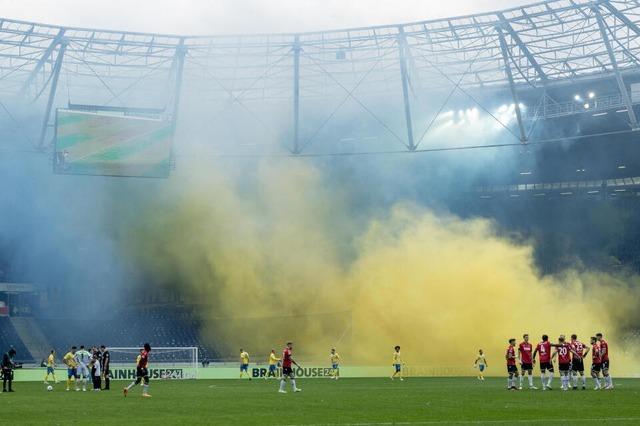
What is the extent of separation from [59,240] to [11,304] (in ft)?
21.5

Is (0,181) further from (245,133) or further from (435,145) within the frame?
(435,145)

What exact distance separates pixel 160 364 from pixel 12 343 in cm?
1709

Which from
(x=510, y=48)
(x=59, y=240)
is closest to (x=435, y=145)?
(x=510, y=48)

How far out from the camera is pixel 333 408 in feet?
71.2

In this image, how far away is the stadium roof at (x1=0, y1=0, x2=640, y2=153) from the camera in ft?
144

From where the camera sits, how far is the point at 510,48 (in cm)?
4662

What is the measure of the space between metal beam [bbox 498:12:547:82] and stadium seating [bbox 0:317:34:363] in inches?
1377

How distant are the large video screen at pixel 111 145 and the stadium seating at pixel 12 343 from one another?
20394 mm

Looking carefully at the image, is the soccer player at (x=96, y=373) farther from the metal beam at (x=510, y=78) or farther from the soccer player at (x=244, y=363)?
the metal beam at (x=510, y=78)

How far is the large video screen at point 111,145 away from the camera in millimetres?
41938

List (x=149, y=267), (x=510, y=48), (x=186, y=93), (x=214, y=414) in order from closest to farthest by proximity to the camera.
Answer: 1. (x=214, y=414)
2. (x=510, y=48)
3. (x=186, y=93)
4. (x=149, y=267)

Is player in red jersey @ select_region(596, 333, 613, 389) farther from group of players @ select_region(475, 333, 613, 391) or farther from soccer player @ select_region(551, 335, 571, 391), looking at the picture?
soccer player @ select_region(551, 335, 571, 391)

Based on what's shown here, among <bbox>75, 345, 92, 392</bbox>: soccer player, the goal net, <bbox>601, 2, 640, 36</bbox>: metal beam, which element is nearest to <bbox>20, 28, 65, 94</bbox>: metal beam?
the goal net

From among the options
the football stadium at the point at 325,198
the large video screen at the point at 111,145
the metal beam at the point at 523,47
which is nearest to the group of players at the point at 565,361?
the football stadium at the point at 325,198
